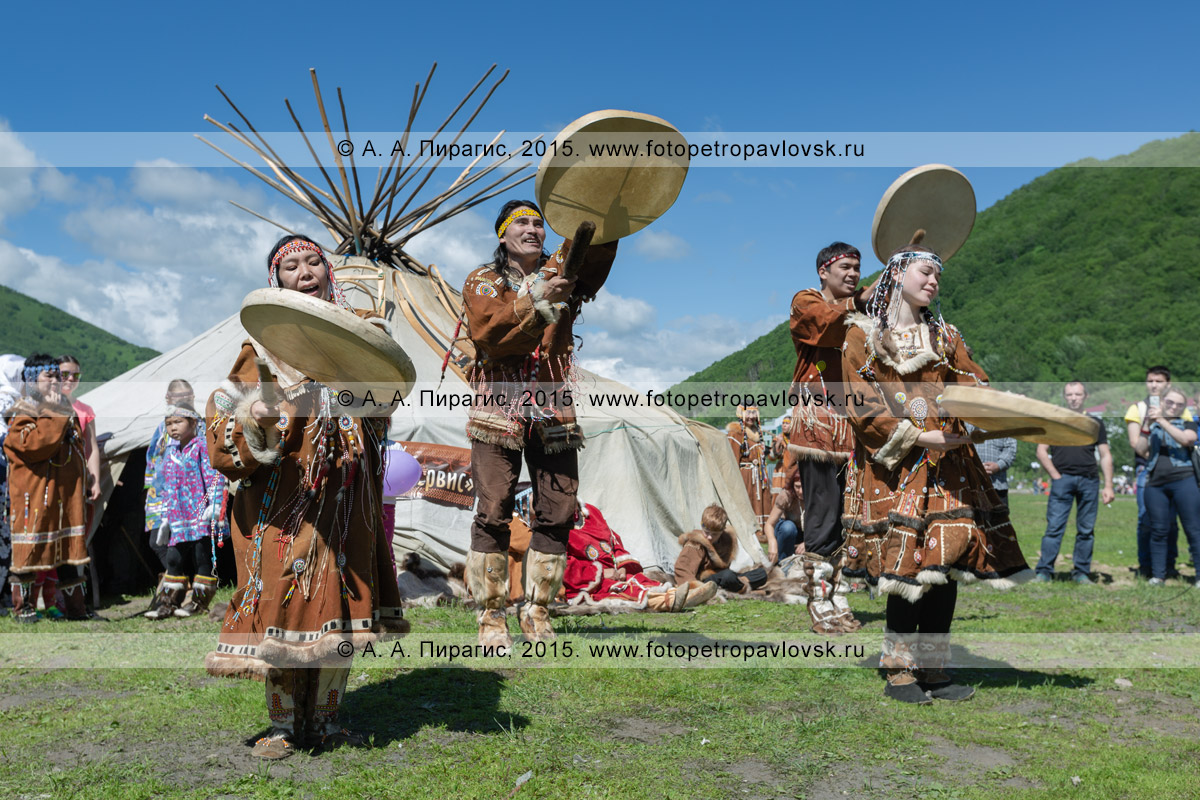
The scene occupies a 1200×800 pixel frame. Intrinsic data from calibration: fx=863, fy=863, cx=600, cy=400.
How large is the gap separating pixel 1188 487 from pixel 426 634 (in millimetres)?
7023

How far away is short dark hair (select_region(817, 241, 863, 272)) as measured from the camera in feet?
15.8

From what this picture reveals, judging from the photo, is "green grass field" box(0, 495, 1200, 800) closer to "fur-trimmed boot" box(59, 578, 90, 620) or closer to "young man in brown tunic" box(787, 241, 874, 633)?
"young man in brown tunic" box(787, 241, 874, 633)

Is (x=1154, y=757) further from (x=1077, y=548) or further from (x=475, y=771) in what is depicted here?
(x=1077, y=548)

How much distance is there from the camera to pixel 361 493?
3145 mm

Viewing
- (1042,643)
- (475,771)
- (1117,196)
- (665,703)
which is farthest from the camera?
(1117,196)

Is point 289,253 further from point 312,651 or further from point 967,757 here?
point 967,757

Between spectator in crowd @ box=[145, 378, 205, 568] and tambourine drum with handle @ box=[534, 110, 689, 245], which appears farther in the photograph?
spectator in crowd @ box=[145, 378, 205, 568]

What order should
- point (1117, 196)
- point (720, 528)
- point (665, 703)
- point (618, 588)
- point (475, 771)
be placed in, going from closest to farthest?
point (475, 771), point (665, 703), point (618, 588), point (720, 528), point (1117, 196)

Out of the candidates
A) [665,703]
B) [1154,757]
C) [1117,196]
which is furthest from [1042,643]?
[1117,196]

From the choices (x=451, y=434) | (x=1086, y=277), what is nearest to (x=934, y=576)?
(x=451, y=434)

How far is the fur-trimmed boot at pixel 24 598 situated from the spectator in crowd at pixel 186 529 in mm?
787

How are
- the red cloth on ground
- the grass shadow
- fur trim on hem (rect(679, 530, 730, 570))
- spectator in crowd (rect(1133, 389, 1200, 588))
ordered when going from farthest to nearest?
spectator in crowd (rect(1133, 389, 1200, 588))
fur trim on hem (rect(679, 530, 730, 570))
the red cloth on ground
the grass shadow

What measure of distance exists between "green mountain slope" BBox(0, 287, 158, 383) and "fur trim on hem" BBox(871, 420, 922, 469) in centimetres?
7243

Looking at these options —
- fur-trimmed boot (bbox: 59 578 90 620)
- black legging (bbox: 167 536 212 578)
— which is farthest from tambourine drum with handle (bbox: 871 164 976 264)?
fur-trimmed boot (bbox: 59 578 90 620)
